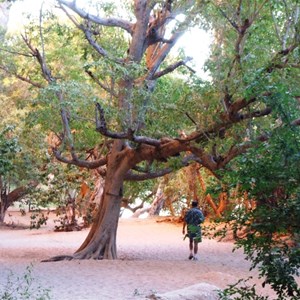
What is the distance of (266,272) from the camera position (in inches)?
164

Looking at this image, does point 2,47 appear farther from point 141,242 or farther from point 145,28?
point 141,242

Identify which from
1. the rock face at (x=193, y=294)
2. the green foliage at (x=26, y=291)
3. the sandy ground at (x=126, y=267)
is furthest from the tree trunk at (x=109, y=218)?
the rock face at (x=193, y=294)

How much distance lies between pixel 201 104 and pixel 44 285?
470 cm

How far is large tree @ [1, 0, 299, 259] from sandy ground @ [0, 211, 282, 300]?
170 centimetres

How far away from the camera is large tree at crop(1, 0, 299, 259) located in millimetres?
9938

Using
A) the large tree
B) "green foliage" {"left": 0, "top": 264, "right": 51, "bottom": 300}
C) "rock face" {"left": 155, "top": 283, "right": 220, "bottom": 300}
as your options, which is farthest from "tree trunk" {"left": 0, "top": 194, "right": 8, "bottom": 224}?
"rock face" {"left": 155, "top": 283, "right": 220, "bottom": 300}

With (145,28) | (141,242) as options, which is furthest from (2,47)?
(141,242)

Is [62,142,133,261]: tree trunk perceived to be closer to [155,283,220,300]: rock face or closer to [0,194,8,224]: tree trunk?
[155,283,220,300]: rock face

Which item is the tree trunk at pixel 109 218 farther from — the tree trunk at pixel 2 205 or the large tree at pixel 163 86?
the tree trunk at pixel 2 205

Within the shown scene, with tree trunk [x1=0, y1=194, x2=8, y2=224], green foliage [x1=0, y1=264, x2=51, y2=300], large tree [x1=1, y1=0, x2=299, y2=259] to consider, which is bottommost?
green foliage [x1=0, y1=264, x2=51, y2=300]

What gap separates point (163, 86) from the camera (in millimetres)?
15586

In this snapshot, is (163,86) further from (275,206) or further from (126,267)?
(275,206)

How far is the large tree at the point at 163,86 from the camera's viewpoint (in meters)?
9.94

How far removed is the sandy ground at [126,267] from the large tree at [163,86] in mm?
1701
